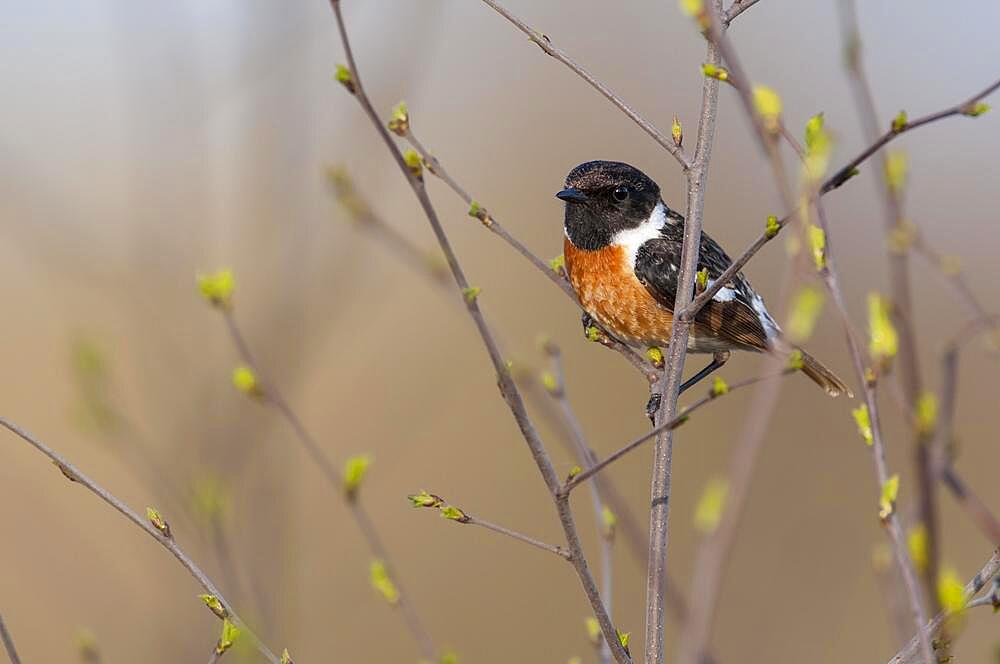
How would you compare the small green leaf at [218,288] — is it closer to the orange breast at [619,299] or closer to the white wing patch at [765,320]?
the orange breast at [619,299]

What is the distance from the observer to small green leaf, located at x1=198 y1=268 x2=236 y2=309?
314 cm

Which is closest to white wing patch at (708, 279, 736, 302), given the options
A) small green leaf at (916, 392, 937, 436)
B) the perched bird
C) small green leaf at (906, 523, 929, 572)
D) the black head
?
the perched bird

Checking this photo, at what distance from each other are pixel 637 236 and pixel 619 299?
1.29 feet

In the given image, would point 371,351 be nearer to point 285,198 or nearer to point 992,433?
point 992,433

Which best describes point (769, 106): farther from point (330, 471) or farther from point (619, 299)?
point (619, 299)

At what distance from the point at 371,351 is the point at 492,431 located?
178 centimetres

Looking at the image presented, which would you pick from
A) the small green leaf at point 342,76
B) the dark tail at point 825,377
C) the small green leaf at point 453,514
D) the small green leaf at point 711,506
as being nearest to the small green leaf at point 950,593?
the small green leaf at point 711,506

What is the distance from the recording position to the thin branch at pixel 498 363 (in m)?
2.22

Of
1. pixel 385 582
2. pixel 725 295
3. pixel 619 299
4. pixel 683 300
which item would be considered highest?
pixel 725 295

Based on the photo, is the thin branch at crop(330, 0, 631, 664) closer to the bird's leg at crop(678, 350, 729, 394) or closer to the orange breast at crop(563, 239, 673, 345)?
the orange breast at crop(563, 239, 673, 345)

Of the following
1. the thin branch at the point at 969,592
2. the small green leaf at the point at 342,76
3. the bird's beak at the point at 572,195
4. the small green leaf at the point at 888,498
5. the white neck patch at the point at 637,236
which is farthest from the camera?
the white neck patch at the point at 637,236

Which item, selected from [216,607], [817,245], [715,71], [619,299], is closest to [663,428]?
[817,245]

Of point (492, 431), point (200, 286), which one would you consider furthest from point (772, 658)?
point (200, 286)

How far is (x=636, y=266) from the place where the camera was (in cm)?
512
